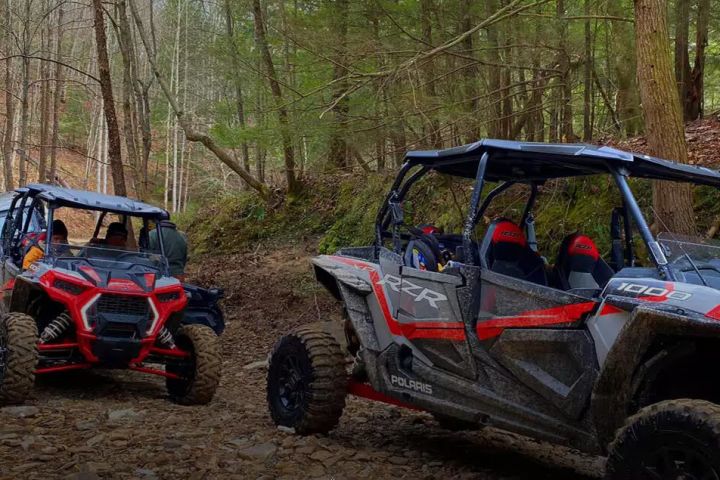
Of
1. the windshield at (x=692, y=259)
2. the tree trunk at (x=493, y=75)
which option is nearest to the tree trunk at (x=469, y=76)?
the tree trunk at (x=493, y=75)

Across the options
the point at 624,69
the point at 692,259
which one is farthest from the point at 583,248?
the point at 624,69

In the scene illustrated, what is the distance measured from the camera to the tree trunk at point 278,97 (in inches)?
421

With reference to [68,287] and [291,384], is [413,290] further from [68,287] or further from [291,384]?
[68,287]

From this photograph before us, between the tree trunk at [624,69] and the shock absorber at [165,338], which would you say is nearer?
the shock absorber at [165,338]

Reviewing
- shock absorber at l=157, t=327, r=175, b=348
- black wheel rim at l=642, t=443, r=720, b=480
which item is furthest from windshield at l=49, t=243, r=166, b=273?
black wheel rim at l=642, t=443, r=720, b=480

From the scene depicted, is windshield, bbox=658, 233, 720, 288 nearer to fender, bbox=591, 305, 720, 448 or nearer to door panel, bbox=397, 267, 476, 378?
fender, bbox=591, 305, 720, 448

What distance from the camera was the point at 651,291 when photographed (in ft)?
11.4

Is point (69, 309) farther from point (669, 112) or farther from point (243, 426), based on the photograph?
point (669, 112)

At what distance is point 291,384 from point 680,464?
3400mm

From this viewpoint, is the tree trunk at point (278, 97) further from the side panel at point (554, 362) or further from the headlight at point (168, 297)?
the side panel at point (554, 362)

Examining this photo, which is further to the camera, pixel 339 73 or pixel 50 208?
pixel 339 73

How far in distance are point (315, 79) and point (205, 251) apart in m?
8.67

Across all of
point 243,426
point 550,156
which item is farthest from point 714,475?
point 243,426

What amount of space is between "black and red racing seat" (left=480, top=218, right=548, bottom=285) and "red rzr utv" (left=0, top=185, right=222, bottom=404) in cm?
386
